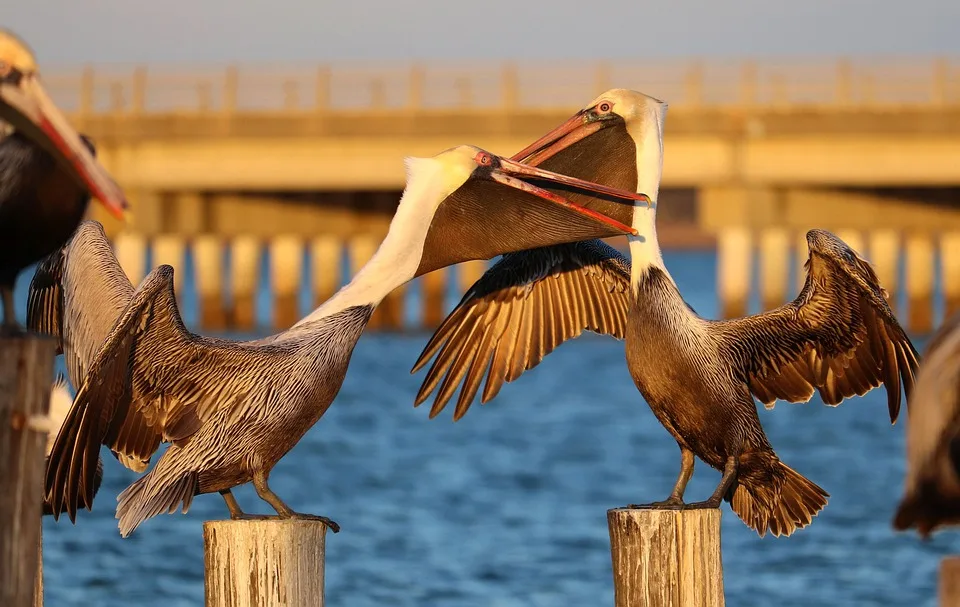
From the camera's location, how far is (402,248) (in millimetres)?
5703

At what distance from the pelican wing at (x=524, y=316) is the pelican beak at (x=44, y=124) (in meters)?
2.73

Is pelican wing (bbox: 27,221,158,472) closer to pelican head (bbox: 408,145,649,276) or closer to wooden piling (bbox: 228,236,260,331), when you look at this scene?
pelican head (bbox: 408,145,649,276)

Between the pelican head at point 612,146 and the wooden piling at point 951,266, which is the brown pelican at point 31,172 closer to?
the pelican head at point 612,146

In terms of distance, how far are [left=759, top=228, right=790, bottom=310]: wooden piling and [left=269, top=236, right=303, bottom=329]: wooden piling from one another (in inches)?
302

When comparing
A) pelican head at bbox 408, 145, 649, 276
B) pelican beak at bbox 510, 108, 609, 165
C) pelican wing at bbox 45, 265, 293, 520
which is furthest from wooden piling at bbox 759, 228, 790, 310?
pelican wing at bbox 45, 265, 293, 520

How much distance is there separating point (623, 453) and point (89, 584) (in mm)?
8442

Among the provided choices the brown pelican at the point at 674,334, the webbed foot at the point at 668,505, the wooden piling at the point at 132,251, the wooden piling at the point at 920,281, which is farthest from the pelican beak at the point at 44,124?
the wooden piling at the point at 920,281

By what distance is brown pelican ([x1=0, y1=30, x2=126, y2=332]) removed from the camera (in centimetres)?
393

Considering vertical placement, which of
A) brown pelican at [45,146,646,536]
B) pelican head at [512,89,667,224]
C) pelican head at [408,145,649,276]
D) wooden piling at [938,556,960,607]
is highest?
pelican head at [512,89,667,224]

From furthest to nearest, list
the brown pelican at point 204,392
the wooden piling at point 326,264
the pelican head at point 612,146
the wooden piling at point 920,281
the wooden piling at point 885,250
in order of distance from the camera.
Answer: the wooden piling at point 326,264, the wooden piling at point 920,281, the wooden piling at point 885,250, the pelican head at point 612,146, the brown pelican at point 204,392

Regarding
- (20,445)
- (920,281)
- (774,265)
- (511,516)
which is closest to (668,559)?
(20,445)

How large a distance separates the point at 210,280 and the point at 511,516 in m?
14.2

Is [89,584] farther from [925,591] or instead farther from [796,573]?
[925,591]

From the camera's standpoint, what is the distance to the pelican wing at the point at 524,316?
6.53 metres
